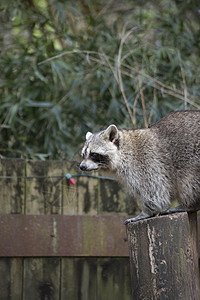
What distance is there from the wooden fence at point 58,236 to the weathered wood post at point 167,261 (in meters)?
1.06

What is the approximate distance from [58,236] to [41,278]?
1.28 ft

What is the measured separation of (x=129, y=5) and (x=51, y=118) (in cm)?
284

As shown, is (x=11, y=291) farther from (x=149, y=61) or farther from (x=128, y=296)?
(x=149, y=61)

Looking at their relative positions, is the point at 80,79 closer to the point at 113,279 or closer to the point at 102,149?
the point at 102,149

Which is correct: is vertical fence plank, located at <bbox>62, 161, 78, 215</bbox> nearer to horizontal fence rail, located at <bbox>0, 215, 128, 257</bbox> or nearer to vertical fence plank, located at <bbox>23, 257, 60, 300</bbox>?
horizontal fence rail, located at <bbox>0, 215, 128, 257</bbox>

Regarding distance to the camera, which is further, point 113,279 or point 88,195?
point 88,195

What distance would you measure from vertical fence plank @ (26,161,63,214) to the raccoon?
2.20 feet

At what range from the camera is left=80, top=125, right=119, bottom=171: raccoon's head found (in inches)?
141

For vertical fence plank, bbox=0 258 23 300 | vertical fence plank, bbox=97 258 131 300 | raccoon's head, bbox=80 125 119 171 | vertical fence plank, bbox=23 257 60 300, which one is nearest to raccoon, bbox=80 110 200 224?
raccoon's head, bbox=80 125 119 171

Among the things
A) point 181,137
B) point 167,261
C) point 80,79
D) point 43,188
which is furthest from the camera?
point 80,79

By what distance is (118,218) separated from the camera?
4098 millimetres

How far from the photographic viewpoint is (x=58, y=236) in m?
3.98

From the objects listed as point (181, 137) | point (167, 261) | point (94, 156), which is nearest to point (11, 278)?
point (94, 156)

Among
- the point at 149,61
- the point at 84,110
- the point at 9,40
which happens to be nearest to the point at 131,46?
the point at 149,61
